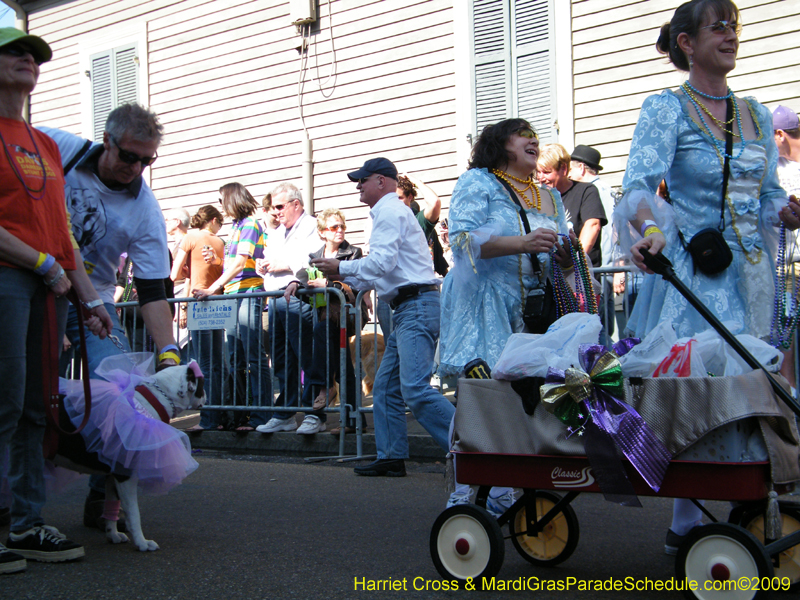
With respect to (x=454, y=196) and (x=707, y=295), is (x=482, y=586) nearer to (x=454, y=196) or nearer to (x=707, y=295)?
(x=707, y=295)

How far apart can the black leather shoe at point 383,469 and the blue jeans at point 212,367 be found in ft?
8.04

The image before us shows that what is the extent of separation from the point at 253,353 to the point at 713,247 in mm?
5181

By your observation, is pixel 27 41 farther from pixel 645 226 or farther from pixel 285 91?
pixel 285 91

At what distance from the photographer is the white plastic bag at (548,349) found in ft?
9.71

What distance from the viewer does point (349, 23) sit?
37.3 feet

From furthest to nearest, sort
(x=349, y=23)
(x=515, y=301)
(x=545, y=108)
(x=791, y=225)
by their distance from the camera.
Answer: (x=349, y=23) → (x=545, y=108) → (x=515, y=301) → (x=791, y=225)

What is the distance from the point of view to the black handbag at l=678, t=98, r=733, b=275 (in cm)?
315

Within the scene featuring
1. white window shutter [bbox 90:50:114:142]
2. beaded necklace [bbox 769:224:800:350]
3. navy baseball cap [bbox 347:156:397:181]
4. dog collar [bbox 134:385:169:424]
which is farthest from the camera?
white window shutter [bbox 90:50:114:142]

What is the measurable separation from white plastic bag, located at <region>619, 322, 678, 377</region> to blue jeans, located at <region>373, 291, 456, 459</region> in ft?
6.96

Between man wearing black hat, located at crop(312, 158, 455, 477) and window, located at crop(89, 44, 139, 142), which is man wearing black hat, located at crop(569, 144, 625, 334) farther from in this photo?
window, located at crop(89, 44, 139, 142)

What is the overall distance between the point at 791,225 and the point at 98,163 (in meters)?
3.14

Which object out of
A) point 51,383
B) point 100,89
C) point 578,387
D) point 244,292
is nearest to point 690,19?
point 578,387

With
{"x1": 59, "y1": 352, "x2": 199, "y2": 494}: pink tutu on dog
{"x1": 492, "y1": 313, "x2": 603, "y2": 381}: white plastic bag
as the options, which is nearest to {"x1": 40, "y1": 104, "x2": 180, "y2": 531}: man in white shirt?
{"x1": 59, "y1": 352, "x2": 199, "y2": 494}: pink tutu on dog

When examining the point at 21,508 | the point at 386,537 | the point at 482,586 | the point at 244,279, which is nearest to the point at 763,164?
the point at 482,586
